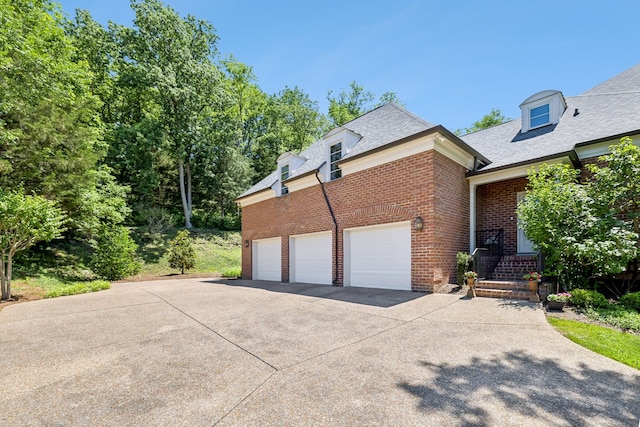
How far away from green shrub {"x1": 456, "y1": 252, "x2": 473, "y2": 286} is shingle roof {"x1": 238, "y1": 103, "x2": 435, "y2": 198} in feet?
11.7

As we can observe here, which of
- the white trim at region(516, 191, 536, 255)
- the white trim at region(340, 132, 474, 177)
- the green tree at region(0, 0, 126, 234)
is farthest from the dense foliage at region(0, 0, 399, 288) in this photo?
the white trim at region(516, 191, 536, 255)

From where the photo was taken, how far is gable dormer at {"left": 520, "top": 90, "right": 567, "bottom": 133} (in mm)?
9617

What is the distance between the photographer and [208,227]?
2541cm

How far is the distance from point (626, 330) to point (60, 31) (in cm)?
2390

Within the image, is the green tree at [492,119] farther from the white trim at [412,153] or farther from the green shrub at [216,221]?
the green shrub at [216,221]

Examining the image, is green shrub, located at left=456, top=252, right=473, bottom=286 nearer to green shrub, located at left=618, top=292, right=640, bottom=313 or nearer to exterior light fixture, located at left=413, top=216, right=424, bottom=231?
exterior light fixture, located at left=413, top=216, right=424, bottom=231

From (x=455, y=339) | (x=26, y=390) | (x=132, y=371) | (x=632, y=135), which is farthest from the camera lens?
(x=632, y=135)

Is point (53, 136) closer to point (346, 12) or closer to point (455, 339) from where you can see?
point (346, 12)

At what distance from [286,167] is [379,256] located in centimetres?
645

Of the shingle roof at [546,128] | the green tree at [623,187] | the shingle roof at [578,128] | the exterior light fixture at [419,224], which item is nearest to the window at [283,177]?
the shingle roof at [546,128]

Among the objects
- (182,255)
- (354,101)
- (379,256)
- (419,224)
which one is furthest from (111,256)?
(354,101)

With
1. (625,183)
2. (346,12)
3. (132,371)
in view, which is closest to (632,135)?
(625,183)

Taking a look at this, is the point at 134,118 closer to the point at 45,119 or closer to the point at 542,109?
the point at 45,119

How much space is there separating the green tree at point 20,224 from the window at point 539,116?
16205 mm
